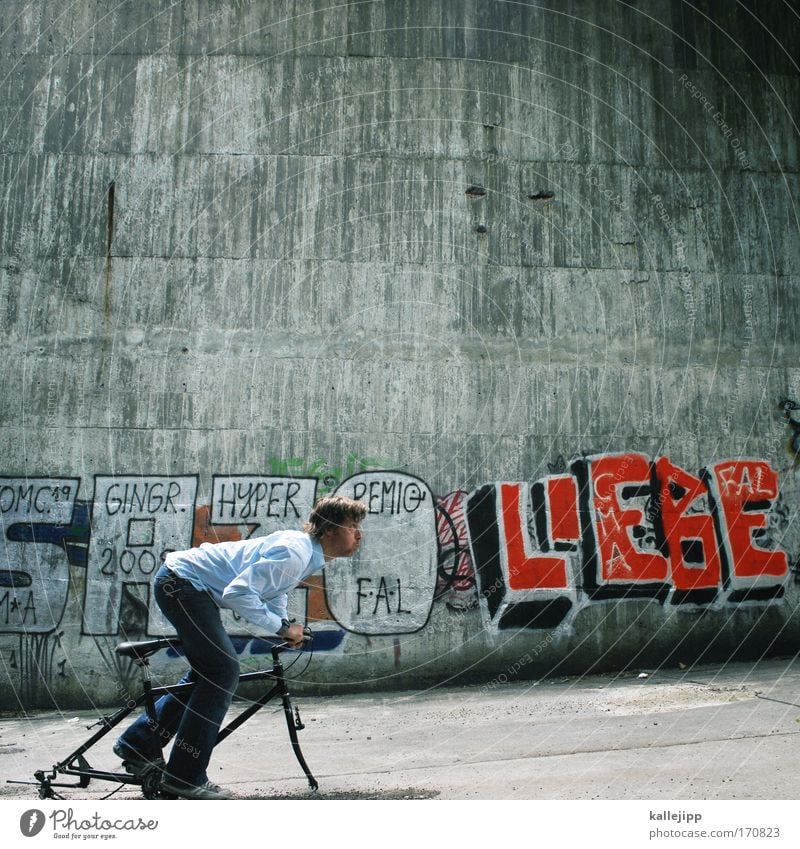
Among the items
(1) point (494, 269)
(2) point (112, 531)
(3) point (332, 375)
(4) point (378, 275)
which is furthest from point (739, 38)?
(2) point (112, 531)

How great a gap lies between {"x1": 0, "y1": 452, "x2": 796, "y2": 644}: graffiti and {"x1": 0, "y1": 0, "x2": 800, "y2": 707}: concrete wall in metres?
0.03

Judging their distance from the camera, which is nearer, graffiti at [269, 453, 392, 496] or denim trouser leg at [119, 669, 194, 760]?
denim trouser leg at [119, 669, 194, 760]

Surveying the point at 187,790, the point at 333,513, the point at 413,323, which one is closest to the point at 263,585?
the point at 333,513

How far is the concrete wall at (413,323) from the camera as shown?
349 inches

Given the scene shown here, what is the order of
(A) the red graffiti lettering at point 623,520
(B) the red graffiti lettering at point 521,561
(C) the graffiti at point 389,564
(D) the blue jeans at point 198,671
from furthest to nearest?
(A) the red graffiti lettering at point 623,520
(B) the red graffiti lettering at point 521,561
(C) the graffiti at point 389,564
(D) the blue jeans at point 198,671

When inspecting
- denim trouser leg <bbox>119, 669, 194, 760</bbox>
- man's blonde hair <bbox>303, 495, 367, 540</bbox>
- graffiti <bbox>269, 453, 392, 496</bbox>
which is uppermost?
graffiti <bbox>269, 453, 392, 496</bbox>

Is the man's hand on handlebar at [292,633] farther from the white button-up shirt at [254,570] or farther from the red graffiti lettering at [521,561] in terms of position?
the red graffiti lettering at [521,561]

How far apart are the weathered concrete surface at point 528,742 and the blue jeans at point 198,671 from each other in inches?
27.2

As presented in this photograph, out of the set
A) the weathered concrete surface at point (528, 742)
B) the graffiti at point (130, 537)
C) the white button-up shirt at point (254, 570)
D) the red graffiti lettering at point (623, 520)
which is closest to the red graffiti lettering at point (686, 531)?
the red graffiti lettering at point (623, 520)

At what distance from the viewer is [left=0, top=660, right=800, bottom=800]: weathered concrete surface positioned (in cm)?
491

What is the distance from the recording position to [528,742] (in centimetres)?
617

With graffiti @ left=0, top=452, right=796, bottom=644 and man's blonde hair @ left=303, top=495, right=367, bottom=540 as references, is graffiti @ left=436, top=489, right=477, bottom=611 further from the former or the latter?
man's blonde hair @ left=303, top=495, right=367, bottom=540

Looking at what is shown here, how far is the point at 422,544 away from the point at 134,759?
15.9ft

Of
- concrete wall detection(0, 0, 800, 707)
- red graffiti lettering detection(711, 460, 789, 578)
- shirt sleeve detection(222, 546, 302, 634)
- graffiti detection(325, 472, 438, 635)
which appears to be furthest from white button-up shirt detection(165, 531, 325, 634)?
red graffiti lettering detection(711, 460, 789, 578)
